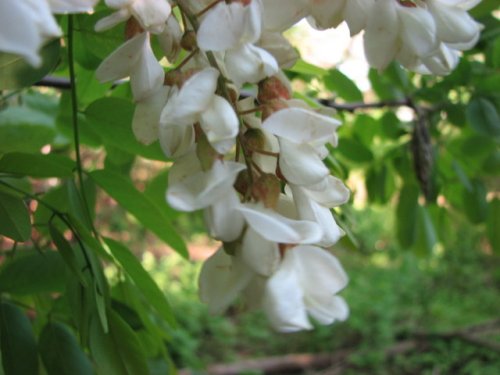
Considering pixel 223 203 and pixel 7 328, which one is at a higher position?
pixel 223 203

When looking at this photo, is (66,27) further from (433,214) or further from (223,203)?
(433,214)

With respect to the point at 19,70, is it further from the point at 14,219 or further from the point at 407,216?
the point at 407,216

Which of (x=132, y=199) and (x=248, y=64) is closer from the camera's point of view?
(x=248, y=64)

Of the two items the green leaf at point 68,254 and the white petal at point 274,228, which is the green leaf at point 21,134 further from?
the white petal at point 274,228

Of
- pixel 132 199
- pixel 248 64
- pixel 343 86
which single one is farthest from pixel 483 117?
pixel 248 64

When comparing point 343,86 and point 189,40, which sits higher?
point 189,40

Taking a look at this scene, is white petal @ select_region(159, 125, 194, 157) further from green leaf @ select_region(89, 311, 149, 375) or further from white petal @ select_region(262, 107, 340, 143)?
green leaf @ select_region(89, 311, 149, 375)

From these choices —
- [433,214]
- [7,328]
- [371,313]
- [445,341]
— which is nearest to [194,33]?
[7,328]
